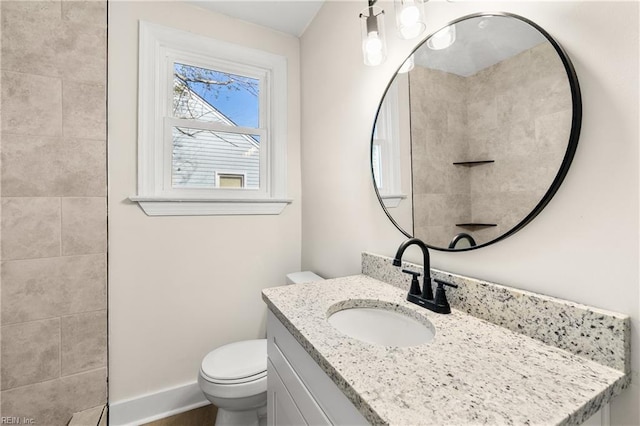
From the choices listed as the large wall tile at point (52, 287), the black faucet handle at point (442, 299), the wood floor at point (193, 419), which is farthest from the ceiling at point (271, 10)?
the wood floor at point (193, 419)

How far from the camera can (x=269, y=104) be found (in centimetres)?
200

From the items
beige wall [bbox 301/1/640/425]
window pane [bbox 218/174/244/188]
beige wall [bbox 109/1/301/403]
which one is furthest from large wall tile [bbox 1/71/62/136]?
beige wall [bbox 301/1/640/425]

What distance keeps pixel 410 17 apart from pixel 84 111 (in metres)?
1.67

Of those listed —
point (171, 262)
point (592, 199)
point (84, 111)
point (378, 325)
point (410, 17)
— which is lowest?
point (378, 325)

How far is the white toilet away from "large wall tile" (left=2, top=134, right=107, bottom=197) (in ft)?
3.65

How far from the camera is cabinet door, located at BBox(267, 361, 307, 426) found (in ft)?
2.65

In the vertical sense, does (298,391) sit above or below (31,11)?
below

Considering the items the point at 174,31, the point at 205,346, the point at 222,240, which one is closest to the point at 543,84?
the point at 222,240

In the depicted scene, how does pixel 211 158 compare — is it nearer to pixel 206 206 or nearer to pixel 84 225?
pixel 206 206

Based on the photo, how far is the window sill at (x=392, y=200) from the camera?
116cm

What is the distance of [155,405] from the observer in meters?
1.62

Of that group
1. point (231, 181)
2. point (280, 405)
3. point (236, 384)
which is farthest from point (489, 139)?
point (231, 181)

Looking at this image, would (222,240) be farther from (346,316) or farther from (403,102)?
(403,102)

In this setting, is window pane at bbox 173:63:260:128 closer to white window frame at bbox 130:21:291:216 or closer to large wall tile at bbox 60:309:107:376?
white window frame at bbox 130:21:291:216
